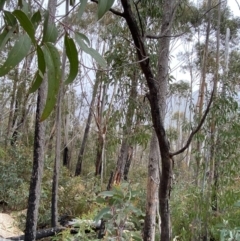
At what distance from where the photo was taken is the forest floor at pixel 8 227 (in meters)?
4.74

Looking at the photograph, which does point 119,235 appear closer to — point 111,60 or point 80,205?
point 111,60

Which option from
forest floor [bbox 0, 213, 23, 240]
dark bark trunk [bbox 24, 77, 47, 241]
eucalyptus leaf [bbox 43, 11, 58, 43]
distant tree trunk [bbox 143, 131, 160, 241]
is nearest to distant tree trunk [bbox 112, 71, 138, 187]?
distant tree trunk [bbox 143, 131, 160, 241]

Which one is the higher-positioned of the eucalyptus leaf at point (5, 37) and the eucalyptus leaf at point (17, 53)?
the eucalyptus leaf at point (5, 37)

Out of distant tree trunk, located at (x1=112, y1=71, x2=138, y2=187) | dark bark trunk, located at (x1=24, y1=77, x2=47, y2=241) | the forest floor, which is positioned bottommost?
the forest floor

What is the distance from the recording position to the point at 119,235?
62.6 inches

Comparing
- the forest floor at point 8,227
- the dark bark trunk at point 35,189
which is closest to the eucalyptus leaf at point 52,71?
the dark bark trunk at point 35,189

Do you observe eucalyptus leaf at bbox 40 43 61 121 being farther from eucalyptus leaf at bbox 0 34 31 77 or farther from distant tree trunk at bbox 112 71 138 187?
distant tree trunk at bbox 112 71 138 187

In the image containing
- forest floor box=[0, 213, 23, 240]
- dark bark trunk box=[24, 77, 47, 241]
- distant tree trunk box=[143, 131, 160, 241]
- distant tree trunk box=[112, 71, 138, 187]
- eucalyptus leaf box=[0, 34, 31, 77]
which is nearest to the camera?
eucalyptus leaf box=[0, 34, 31, 77]

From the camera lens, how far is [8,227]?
491cm

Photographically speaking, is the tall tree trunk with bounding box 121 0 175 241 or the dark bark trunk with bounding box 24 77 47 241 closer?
the tall tree trunk with bounding box 121 0 175 241

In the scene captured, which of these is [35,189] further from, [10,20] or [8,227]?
[10,20]

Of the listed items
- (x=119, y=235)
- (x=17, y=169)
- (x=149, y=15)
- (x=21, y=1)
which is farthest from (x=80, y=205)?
(x=21, y=1)

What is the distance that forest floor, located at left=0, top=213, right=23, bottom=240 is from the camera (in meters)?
4.74

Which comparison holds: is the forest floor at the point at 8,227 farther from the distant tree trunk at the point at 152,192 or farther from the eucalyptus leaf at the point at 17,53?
the eucalyptus leaf at the point at 17,53
